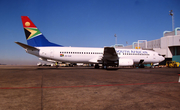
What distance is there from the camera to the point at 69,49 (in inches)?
846

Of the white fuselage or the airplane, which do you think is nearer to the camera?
the airplane

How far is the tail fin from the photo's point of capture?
19.5 metres

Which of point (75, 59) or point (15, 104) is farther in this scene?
point (75, 59)

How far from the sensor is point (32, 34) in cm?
2002

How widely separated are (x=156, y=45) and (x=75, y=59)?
138ft

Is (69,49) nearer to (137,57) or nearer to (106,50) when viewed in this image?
(106,50)

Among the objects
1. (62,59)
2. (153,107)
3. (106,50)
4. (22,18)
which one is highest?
(22,18)

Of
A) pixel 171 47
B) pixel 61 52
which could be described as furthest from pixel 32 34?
pixel 171 47

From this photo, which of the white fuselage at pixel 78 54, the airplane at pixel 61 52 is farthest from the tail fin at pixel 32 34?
the white fuselage at pixel 78 54

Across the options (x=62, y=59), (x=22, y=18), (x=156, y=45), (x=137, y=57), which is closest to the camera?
(x=22, y=18)

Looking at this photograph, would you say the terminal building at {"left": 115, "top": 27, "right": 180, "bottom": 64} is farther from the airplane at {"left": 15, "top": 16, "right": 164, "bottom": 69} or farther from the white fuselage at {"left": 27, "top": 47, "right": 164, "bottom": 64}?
the airplane at {"left": 15, "top": 16, "right": 164, "bottom": 69}

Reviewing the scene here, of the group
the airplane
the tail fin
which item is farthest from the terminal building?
the tail fin

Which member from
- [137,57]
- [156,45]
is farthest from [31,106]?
[156,45]

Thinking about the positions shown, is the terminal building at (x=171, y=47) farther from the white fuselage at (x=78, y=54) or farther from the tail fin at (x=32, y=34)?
the tail fin at (x=32, y=34)
